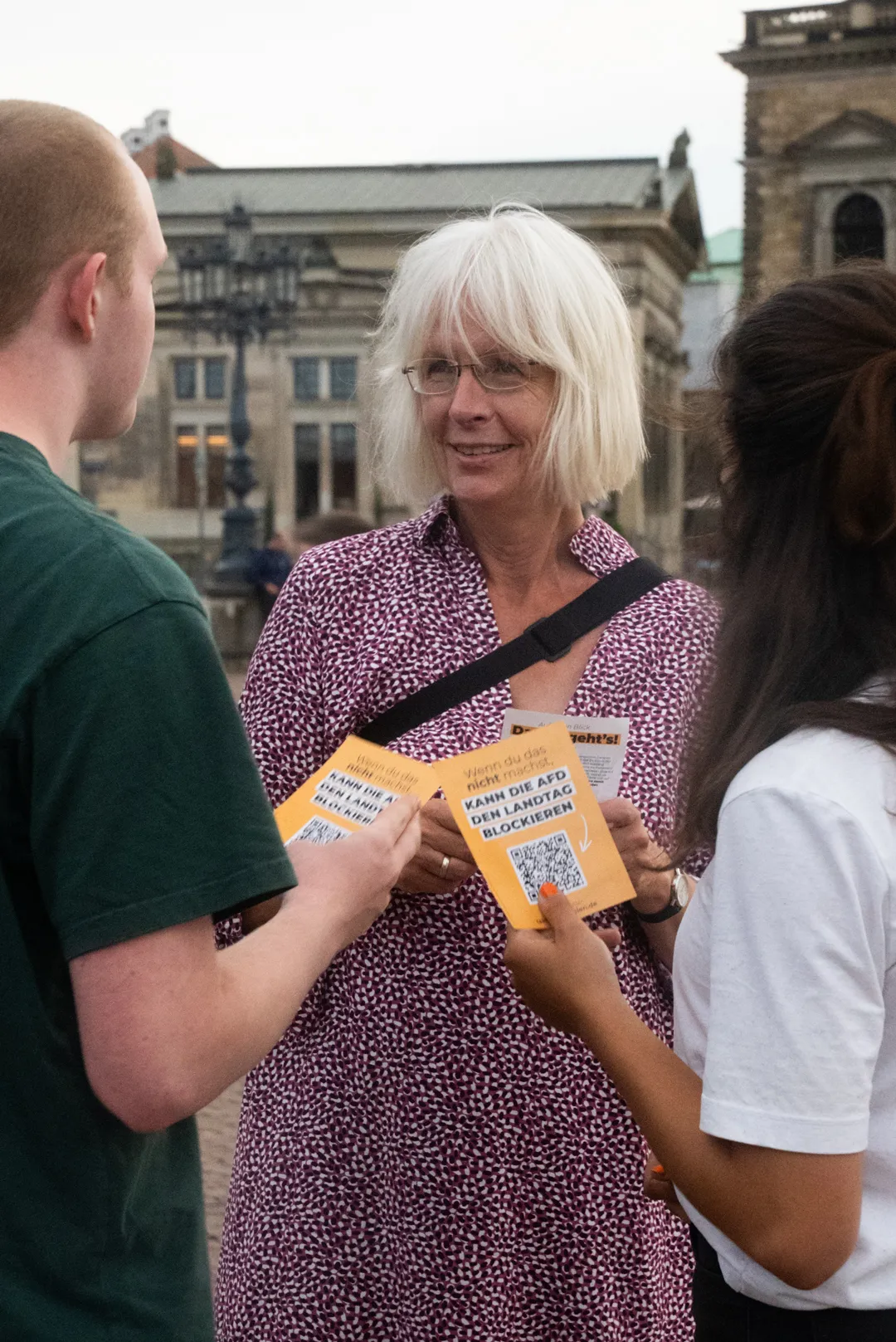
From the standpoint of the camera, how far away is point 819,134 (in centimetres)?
3419

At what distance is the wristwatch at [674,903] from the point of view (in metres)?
2.25

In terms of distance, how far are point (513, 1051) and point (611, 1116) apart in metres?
0.16

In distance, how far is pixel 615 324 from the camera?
248cm

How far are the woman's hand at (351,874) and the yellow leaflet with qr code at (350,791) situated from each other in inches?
6.7

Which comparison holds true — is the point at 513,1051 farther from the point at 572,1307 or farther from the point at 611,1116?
the point at 572,1307

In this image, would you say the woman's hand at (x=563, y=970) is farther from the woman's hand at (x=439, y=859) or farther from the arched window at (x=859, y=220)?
the arched window at (x=859, y=220)

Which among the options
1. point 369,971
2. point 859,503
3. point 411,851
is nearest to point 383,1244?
point 369,971

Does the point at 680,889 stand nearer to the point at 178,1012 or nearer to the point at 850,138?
the point at 178,1012

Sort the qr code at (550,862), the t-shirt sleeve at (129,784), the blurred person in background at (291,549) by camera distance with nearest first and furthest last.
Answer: the t-shirt sleeve at (129,784), the qr code at (550,862), the blurred person in background at (291,549)

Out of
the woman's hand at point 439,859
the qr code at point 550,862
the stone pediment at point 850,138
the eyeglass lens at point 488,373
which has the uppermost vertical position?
the stone pediment at point 850,138

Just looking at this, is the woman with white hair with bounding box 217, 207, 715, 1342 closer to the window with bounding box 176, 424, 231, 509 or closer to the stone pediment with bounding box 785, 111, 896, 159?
the stone pediment with bounding box 785, 111, 896, 159

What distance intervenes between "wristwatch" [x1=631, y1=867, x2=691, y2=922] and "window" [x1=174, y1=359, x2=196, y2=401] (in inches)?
1599

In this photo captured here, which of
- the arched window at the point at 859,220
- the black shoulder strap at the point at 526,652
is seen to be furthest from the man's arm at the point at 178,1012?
the arched window at the point at 859,220

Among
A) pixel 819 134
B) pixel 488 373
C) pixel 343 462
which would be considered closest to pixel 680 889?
pixel 488 373
